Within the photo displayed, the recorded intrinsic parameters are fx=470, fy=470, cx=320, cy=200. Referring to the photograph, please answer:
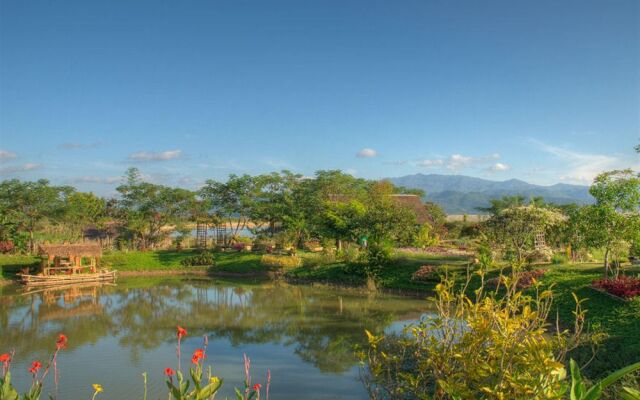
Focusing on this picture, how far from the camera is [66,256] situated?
2278 centimetres

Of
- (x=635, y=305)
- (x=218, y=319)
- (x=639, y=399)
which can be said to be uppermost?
(x=639, y=399)

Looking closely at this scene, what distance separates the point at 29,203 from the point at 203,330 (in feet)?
64.3

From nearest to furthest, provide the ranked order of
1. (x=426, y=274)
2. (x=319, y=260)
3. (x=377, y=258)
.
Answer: (x=426, y=274)
(x=377, y=258)
(x=319, y=260)

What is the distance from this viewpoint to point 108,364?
1013 cm

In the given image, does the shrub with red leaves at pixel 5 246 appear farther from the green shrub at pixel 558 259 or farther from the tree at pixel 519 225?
the green shrub at pixel 558 259

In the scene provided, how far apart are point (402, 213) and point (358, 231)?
107 inches

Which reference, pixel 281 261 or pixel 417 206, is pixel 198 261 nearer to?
pixel 281 261

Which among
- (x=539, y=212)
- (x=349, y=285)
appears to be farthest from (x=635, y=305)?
(x=349, y=285)

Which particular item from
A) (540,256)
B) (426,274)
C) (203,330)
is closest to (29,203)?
(203,330)

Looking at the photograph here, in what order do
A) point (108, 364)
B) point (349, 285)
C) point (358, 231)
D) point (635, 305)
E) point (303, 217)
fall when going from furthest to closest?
point (303, 217) < point (358, 231) < point (349, 285) < point (635, 305) < point (108, 364)

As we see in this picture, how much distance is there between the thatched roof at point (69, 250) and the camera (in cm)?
2245

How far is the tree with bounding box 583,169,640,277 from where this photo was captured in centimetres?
1305

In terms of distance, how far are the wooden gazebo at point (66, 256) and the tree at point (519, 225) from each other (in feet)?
61.6

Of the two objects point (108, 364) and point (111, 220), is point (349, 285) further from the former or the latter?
point (111, 220)
